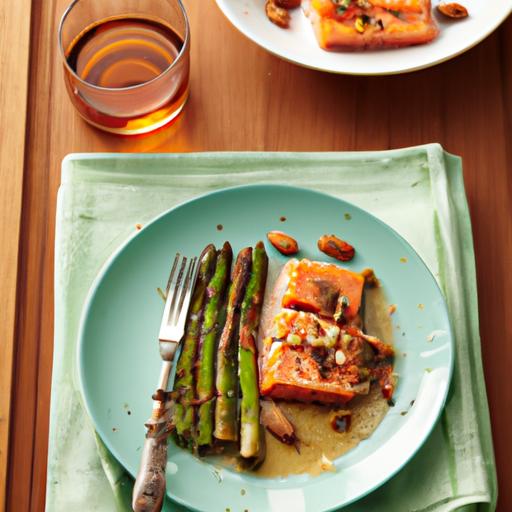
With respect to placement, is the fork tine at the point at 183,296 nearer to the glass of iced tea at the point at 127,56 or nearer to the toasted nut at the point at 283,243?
the toasted nut at the point at 283,243

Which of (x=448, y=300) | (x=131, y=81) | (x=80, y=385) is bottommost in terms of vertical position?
(x=80, y=385)

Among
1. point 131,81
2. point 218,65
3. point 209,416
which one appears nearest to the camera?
point 209,416

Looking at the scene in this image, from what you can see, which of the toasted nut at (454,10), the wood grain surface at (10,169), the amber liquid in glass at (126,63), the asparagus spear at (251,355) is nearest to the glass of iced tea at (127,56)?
the amber liquid in glass at (126,63)

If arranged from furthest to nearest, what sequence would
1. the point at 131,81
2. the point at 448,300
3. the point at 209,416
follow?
the point at 131,81 → the point at 448,300 → the point at 209,416

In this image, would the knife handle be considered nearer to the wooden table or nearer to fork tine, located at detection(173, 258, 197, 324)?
fork tine, located at detection(173, 258, 197, 324)

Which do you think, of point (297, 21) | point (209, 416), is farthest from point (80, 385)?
point (297, 21)

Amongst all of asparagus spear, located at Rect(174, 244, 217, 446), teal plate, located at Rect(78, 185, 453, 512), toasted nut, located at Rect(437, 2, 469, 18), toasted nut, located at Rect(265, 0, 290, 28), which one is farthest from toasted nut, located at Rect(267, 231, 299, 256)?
toasted nut, located at Rect(437, 2, 469, 18)

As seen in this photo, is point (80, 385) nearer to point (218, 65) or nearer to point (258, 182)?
point (258, 182)
